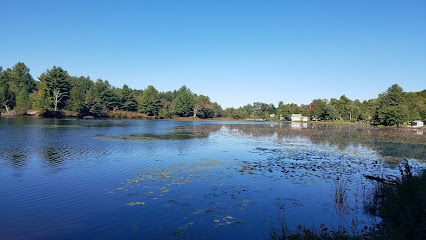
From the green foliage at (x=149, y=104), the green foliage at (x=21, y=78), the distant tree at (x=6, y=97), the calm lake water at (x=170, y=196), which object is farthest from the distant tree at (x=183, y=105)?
the calm lake water at (x=170, y=196)

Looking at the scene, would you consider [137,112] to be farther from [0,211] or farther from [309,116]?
[0,211]

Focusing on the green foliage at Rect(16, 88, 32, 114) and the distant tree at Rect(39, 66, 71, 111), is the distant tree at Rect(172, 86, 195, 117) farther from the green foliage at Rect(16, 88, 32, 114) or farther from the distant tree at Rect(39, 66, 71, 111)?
the green foliage at Rect(16, 88, 32, 114)

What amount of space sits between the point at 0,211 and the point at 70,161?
1022cm

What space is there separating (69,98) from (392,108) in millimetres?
135593

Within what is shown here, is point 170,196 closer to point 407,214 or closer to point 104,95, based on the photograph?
point 407,214

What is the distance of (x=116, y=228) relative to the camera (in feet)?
28.9

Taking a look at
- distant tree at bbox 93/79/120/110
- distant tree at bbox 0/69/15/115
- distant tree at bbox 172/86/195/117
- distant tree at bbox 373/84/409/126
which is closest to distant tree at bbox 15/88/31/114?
distant tree at bbox 0/69/15/115

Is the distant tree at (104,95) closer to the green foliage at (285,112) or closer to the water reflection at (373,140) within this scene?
the water reflection at (373,140)

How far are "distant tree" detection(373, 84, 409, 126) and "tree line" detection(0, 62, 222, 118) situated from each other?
102079 millimetres

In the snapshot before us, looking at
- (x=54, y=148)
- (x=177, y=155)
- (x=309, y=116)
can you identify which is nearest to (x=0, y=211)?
(x=177, y=155)

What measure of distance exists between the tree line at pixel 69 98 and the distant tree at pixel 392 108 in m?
102

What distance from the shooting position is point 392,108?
9931 centimetres

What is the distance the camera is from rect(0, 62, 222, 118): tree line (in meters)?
99.2

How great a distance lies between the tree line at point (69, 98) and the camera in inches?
3907
